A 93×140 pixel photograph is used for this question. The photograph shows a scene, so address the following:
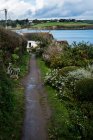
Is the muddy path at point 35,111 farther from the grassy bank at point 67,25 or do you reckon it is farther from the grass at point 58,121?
the grassy bank at point 67,25

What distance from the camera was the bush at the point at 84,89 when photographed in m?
21.2

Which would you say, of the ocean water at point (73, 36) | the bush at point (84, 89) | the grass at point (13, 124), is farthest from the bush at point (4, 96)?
the ocean water at point (73, 36)

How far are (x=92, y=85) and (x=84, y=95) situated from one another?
73 cm

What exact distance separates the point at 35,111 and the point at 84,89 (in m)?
3.27

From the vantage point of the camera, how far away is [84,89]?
21.4m

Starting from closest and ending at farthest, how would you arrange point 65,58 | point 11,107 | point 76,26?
point 11,107, point 65,58, point 76,26

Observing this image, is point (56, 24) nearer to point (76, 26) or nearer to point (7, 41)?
point (76, 26)

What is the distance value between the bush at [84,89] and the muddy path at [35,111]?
2024mm

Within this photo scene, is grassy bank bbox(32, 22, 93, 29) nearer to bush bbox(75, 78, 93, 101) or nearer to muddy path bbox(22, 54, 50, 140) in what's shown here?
muddy path bbox(22, 54, 50, 140)

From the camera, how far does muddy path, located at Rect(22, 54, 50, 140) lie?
53.2ft

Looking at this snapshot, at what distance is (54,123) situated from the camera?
17.7 metres

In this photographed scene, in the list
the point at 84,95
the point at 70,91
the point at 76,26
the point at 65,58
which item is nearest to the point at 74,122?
the point at 84,95

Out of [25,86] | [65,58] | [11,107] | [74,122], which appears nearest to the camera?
[74,122]

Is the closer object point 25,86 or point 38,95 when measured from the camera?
point 38,95
